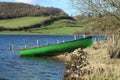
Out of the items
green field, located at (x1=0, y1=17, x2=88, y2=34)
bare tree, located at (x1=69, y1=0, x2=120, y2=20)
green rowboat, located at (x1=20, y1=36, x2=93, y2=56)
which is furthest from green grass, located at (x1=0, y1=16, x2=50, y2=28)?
bare tree, located at (x1=69, y1=0, x2=120, y2=20)

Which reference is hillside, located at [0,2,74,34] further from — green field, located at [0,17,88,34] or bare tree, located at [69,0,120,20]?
bare tree, located at [69,0,120,20]

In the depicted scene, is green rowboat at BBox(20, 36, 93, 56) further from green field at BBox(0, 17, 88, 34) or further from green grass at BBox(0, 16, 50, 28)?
green grass at BBox(0, 16, 50, 28)

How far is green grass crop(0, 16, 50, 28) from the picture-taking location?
531 feet

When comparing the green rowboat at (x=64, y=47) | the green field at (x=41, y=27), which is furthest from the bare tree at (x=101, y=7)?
the green field at (x=41, y=27)

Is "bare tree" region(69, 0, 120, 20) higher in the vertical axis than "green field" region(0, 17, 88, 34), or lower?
higher

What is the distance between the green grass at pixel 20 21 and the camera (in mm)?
161750

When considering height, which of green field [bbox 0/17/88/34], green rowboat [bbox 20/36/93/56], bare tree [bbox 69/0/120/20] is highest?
bare tree [bbox 69/0/120/20]

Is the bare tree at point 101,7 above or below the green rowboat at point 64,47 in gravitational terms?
above

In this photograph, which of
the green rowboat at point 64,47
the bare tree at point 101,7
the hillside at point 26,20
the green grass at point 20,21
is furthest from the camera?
the green grass at point 20,21

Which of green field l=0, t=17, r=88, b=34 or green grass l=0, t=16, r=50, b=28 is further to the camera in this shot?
green grass l=0, t=16, r=50, b=28

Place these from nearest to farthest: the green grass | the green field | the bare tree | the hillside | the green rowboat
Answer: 1. the bare tree
2. the green rowboat
3. the green field
4. the hillside
5. the green grass

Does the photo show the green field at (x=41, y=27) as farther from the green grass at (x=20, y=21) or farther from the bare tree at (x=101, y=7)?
the bare tree at (x=101, y=7)

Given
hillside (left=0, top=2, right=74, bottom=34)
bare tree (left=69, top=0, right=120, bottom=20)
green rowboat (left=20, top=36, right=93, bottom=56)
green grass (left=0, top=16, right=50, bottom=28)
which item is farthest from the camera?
green grass (left=0, top=16, right=50, bottom=28)

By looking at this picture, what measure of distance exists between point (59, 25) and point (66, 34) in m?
15.3
